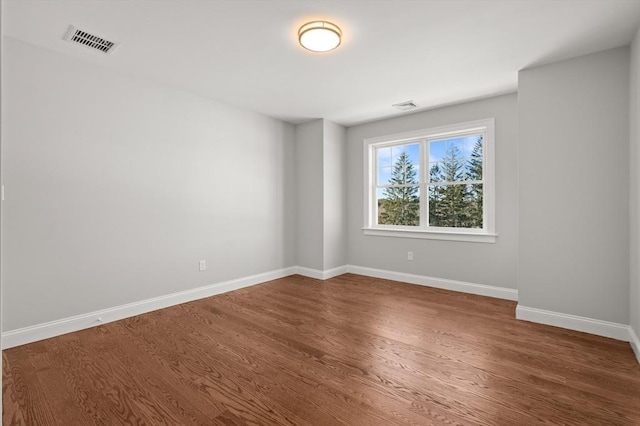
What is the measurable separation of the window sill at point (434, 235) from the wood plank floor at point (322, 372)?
3.45ft

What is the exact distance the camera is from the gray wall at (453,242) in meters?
4.11

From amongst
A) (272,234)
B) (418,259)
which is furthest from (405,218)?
(272,234)

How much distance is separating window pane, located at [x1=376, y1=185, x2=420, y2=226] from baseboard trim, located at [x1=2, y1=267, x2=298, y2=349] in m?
2.21

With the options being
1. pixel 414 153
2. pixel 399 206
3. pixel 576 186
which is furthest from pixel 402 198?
pixel 576 186

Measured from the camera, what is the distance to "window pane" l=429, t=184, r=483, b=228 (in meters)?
4.47

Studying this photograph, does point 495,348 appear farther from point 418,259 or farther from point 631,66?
point 631,66

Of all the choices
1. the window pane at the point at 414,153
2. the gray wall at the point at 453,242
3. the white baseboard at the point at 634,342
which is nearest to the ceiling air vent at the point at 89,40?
the gray wall at the point at 453,242

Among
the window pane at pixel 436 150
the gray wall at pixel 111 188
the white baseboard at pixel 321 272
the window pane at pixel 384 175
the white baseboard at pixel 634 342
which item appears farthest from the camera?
the window pane at pixel 384 175

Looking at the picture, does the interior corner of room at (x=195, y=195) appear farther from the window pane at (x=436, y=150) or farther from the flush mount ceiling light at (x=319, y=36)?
the flush mount ceiling light at (x=319, y=36)

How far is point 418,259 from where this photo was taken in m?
4.85

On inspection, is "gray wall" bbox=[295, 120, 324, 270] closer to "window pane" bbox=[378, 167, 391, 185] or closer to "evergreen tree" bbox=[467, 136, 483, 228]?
"window pane" bbox=[378, 167, 391, 185]

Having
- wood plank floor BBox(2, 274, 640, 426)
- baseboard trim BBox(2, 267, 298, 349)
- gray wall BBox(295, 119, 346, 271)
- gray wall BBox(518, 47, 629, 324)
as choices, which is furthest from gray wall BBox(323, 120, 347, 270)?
gray wall BBox(518, 47, 629, 324)

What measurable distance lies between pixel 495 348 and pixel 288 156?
Result: 152 inches

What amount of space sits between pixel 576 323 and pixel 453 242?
1.65m
